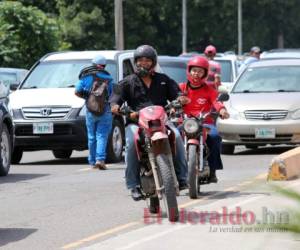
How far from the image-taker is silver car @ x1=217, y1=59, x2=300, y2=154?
17.2 metres

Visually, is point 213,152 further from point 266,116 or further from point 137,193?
point 266,116

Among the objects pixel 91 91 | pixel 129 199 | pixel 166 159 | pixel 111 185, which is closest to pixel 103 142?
pixel 91 91

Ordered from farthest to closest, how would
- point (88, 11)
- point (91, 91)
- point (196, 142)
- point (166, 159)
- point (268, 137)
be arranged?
1. point (88, 11)
2. point (268, 137)
3. point (91, 91)
4. point (196, 142)
5. point (166, 159)

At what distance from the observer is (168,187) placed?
28.0 ft

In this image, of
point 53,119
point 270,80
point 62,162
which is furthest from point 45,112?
point 270,80

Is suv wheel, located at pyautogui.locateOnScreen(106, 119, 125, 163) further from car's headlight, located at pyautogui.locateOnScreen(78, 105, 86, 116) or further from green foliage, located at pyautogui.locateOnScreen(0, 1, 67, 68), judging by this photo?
green foliage, located at pyautogui.locateOnScreen(0, 1, 67, 68)

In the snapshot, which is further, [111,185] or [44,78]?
[44,78]

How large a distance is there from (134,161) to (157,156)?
453 mm

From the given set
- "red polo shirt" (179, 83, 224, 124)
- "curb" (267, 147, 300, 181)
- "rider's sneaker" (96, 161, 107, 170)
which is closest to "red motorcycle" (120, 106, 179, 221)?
"red polo shirt" (179, 83, 224, 124)

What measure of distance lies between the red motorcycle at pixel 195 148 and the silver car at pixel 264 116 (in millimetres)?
6325

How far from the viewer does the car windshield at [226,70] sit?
86.8ft

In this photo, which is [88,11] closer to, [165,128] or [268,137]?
[268,137]

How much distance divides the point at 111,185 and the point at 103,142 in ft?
8.34

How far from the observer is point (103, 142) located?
1505 cm
